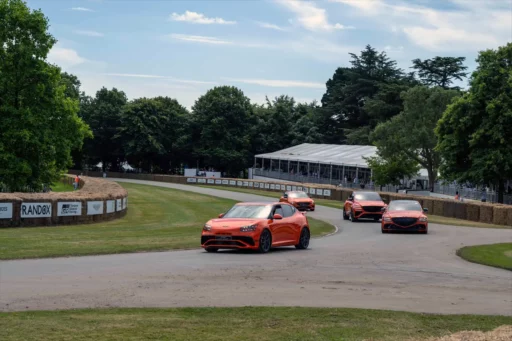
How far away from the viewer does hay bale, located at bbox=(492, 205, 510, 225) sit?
45.7 metres

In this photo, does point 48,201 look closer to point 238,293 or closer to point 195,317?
point 238,293

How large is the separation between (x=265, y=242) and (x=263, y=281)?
6589mm

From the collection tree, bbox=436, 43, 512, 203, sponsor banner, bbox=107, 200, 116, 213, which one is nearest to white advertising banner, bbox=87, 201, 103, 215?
sponsor banner, bbox=107, 200, 116, 213

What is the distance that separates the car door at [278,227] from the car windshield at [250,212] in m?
0.26

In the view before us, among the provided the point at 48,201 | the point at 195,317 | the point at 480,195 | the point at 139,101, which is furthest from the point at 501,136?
the point at 139,101

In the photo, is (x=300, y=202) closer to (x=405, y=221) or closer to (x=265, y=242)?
(x=405, y=221)


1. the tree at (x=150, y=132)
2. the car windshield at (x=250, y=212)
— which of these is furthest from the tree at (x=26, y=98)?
the tree at (x=150, y=132)

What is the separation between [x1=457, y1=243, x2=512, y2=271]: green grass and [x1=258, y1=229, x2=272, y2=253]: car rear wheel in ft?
18.7

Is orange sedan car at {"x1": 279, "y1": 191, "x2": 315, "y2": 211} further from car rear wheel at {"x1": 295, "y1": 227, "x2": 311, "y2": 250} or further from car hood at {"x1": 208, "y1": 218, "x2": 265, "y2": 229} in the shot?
Answer: car hood at {"x1": 208, "y1": 218, "x2": 265, "y2": 229}

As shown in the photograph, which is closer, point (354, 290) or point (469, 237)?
point (354, 290)

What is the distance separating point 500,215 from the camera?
46062 millimetres

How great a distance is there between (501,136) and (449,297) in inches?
1967

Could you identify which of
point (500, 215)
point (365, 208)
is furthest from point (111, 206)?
point (500, 215)

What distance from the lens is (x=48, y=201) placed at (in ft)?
107
